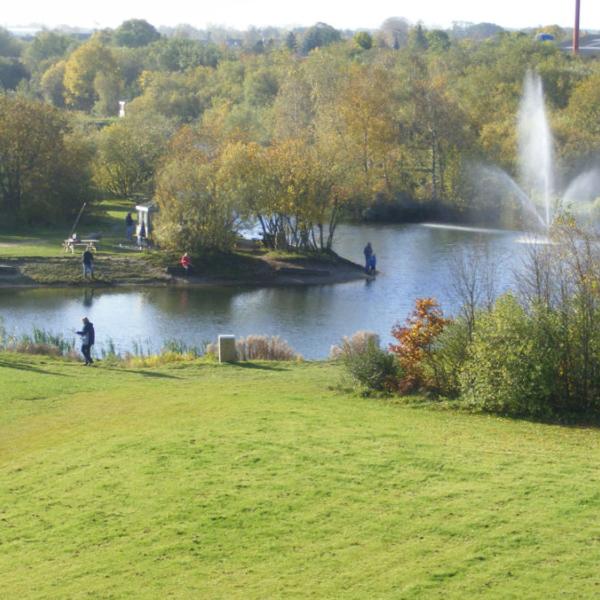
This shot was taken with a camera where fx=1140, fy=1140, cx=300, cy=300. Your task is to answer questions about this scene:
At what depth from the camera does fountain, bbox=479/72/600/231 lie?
68.4 metres

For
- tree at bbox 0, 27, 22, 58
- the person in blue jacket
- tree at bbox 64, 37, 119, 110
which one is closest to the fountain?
the person in blue jacket

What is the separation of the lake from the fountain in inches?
456

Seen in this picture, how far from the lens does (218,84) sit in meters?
110

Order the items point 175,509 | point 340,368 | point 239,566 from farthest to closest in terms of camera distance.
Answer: point 340,368, point 175,509, point 239,566

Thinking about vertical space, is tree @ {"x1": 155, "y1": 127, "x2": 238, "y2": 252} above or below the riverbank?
above

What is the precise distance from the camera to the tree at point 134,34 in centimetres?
18262

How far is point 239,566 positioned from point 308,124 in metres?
67.2

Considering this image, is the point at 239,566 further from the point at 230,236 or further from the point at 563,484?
the point at 230,236

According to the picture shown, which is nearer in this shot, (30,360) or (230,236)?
(30,360)

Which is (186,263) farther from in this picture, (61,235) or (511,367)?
(511,367)

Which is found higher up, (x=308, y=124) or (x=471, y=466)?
(x=308, y=124)

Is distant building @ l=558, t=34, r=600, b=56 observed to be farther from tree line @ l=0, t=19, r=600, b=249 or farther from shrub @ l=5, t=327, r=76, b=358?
shrub @ l=5, t=327, r=76, b=358

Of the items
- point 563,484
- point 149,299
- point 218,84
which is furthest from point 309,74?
point 563,484

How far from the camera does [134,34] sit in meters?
184
